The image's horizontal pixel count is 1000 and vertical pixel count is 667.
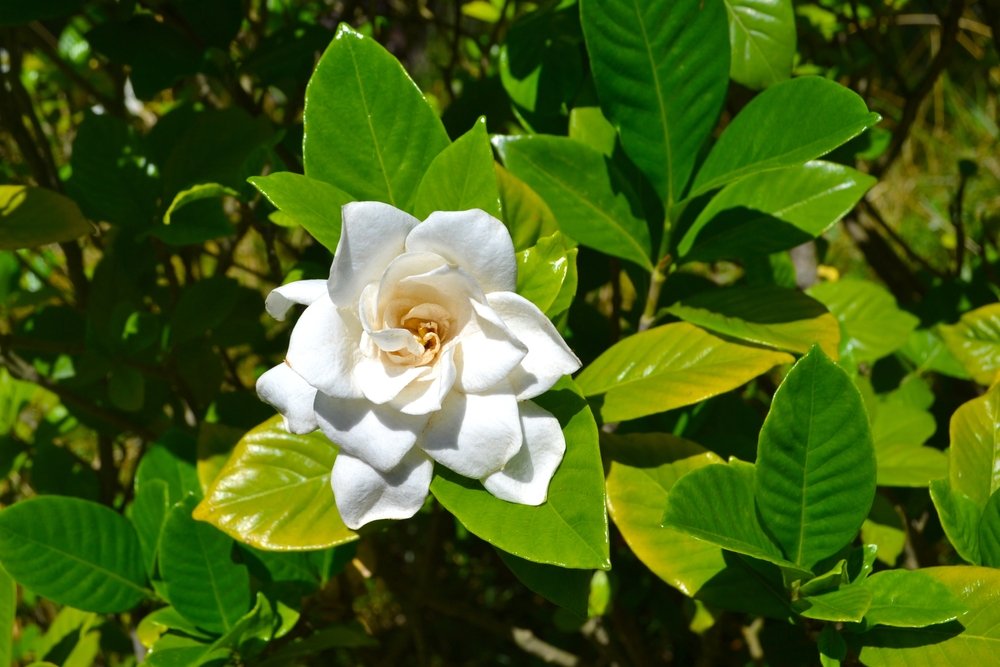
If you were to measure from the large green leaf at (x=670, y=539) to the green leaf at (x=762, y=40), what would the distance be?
0.46m

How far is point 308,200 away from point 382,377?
0.20 metres

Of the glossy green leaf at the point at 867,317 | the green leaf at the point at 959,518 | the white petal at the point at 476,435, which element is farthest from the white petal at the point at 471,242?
the glossy green leaf at the point at 867,317

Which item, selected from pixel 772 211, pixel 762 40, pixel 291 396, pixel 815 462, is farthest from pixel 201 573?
pixel 762 40

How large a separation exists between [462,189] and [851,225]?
1407 millimetres

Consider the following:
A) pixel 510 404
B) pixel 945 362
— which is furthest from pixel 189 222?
pixel 945 362

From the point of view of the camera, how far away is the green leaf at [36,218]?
3.58 feet

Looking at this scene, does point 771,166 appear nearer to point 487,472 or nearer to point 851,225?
point 487,472

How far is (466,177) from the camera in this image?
0.80m

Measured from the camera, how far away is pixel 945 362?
1.50 metres

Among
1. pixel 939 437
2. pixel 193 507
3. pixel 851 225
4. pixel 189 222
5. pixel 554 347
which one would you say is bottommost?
pixel 939 437

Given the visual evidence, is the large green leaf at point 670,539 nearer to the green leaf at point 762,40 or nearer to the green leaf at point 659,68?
the green leaf at point 659,68

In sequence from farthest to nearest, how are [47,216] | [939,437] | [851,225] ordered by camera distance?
[851,225]
[939,437]
[47,216]

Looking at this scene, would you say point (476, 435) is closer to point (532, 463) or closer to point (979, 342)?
point (532, 463)

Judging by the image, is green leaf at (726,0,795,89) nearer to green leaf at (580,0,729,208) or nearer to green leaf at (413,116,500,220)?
green leaf at (580,0,729,208)
